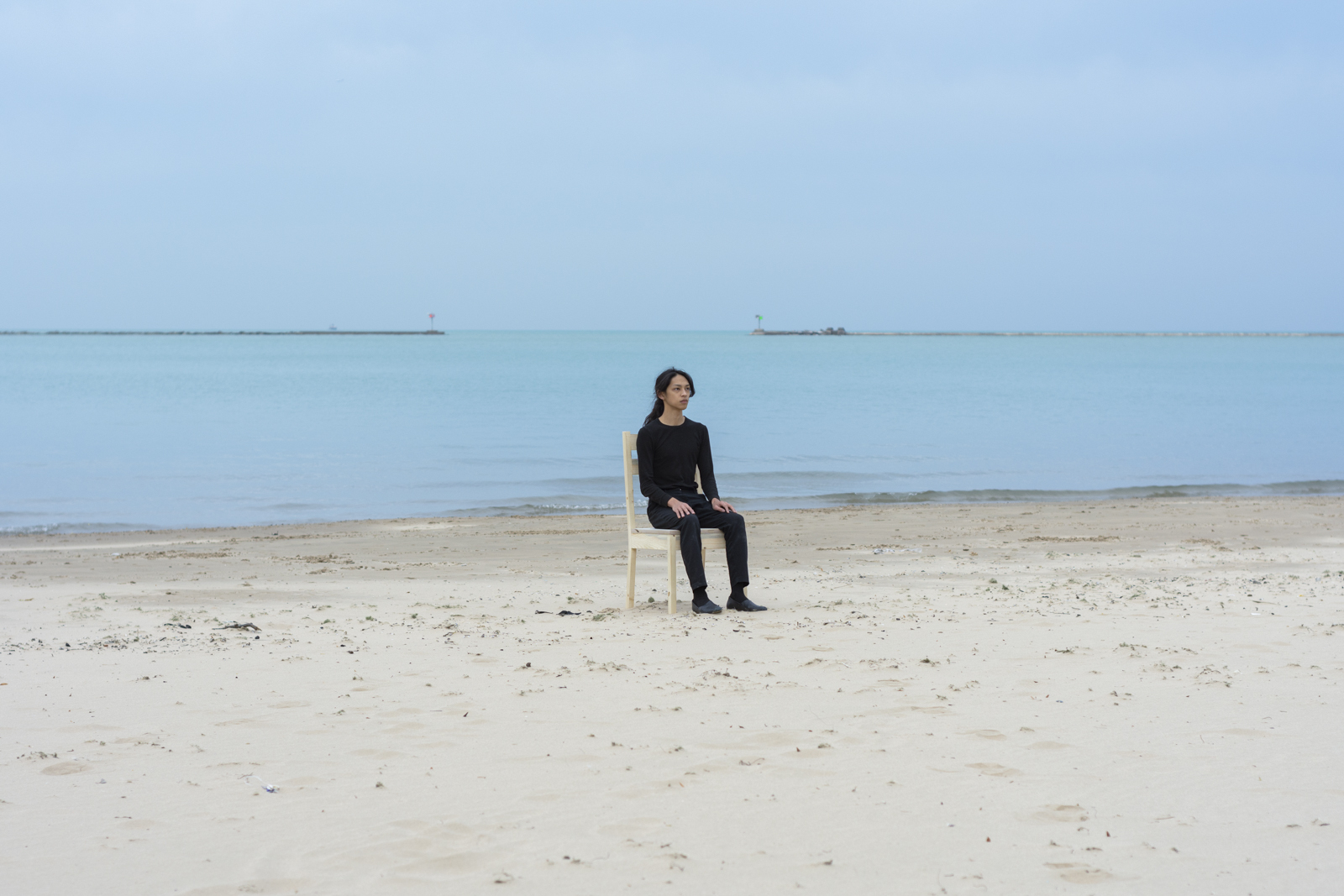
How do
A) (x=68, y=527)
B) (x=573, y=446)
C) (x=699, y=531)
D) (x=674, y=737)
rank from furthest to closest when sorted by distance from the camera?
(x=573, y=446), (x=68, y=527), (x=699, y=531), (x=674, y=737)

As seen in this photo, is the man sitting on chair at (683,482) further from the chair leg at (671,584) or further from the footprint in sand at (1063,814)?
the footprint in sand at (1063,814)

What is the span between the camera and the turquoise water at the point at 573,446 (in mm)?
14977

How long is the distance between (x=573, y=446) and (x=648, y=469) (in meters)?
14.6

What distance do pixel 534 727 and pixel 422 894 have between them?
4.43 ft

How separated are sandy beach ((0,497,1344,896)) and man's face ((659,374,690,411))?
128 cm

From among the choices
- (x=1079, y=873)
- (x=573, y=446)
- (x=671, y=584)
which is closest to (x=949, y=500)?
(x=573, y=446)

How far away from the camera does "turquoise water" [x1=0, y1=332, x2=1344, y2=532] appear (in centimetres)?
1498

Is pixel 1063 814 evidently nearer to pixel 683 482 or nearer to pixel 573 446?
pixel 683 482

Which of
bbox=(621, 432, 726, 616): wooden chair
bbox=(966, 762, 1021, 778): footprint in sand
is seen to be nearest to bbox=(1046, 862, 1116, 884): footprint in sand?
bbox=(966, 762, 1021, 778): footprint in sand

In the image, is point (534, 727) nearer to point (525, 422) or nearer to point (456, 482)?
point (456, 482)

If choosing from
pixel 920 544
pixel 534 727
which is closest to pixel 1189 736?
pixel 534 727

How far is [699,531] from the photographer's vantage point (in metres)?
6.51

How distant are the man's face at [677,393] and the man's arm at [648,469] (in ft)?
0.84

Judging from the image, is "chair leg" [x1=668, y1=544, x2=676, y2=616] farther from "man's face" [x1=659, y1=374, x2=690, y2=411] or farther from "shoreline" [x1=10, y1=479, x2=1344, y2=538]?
"shoreline" [x1=10, y1=479, x2=1344, y2=538]
